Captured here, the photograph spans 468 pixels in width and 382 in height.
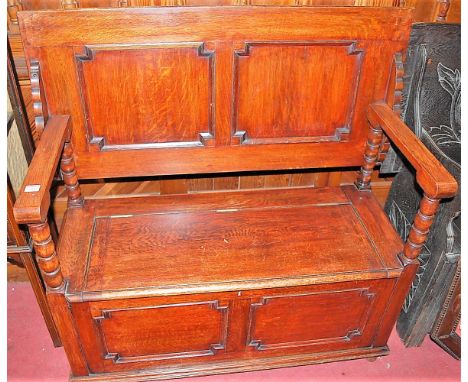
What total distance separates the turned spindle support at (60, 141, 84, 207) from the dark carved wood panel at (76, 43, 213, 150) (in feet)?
0.31

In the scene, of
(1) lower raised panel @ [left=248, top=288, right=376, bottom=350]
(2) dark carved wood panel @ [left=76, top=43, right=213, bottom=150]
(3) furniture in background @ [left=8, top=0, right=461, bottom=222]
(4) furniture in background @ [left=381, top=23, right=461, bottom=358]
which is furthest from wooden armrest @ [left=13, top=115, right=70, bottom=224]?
(4) furniture in background @ [left=381, top=23, right=461, bottom=358]

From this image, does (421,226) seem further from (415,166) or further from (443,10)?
(443,10)

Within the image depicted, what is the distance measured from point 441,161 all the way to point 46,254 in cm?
148

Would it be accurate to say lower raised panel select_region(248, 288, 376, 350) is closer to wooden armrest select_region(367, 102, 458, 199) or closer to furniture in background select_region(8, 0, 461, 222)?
wooden armrest select_region(367, 102, 458, 199)

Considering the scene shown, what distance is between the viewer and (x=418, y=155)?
151cm

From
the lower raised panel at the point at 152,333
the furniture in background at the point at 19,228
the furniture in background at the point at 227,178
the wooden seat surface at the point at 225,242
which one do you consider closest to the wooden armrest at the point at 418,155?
the wooden seat surface at the point at 225,242

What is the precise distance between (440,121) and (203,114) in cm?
100

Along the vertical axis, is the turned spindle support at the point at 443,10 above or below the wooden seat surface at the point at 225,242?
above

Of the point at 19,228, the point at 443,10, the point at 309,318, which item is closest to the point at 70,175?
the point at 19,228

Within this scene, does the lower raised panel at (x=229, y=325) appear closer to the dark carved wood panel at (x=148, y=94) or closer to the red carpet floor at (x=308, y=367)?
the red carpet floor at (x=308, y=367)

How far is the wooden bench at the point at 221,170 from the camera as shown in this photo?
154 cm

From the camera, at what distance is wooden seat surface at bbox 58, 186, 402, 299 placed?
1539 mm

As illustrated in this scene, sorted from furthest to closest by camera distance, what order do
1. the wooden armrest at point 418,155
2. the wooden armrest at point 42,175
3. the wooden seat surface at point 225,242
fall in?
the wooden seat surface at point 225,242 → the wooden armrest at point 418,155 → the wooden armrest at point 42,175
